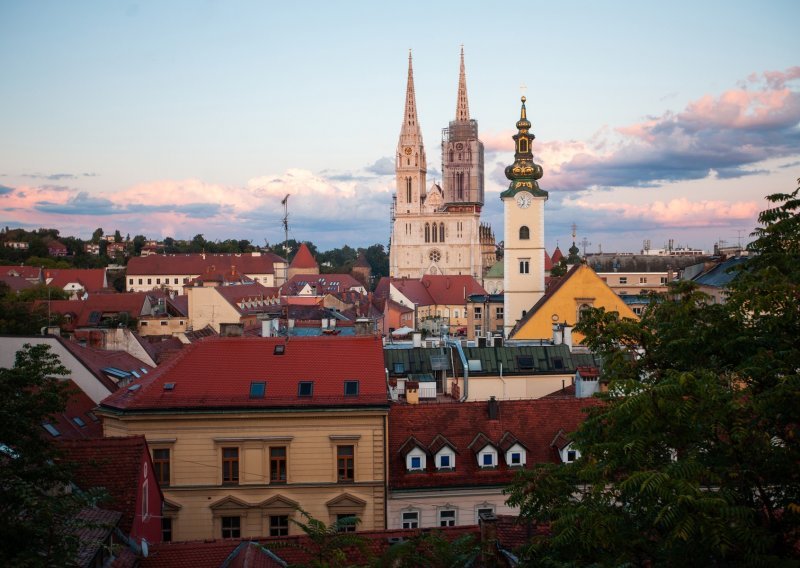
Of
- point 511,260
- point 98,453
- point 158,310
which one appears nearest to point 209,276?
point 158,310

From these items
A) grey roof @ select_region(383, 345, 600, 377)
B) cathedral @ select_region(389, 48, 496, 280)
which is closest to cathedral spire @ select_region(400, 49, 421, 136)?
cathedral @ select_region(389, 48, 496, 280)

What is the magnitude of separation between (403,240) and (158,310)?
87.1m

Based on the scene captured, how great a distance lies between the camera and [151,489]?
2064 cm

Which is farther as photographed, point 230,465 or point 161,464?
point 230,465

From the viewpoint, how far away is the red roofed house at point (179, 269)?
14762 centimetres

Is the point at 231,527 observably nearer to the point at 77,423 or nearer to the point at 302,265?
the point at 77,423

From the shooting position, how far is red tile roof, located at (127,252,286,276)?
486ft

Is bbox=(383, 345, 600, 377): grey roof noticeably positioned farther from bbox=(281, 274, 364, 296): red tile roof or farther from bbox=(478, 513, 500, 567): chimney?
bbox=(281, 274, 364, 296): red tile roof

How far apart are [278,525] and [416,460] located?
14.3 feet

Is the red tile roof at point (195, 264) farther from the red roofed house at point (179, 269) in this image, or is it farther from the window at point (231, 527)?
the window at point (231, 527)

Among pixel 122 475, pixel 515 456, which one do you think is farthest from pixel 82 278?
pixel 122 475

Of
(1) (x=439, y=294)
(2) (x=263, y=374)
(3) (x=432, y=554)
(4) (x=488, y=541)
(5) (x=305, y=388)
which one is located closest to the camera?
(3) (x=432, y=554)

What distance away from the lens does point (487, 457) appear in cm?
2544

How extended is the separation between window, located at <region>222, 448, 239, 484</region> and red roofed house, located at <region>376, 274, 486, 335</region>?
271 feet
